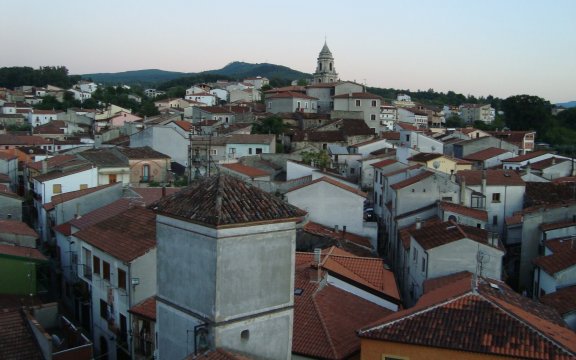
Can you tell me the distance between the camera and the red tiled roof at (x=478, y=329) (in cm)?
1380

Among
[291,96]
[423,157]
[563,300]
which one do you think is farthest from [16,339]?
[291,96]

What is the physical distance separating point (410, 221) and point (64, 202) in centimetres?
1763

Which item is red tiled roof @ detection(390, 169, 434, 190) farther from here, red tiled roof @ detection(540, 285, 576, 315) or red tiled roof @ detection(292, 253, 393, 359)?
red tiled roof @ detection(292, 253, 393, 359)

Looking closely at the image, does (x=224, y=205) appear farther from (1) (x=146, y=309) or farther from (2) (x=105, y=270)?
(2) (x=105, y=270)

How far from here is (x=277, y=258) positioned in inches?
477

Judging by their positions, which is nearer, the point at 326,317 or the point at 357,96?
the point at 326,317

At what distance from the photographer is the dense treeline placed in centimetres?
14850

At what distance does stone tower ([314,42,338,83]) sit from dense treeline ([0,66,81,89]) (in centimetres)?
7329

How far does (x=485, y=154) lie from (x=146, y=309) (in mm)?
43261

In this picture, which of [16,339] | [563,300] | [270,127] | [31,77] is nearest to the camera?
[16,339]

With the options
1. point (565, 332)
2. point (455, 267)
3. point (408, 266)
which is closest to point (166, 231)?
point (565, 332)

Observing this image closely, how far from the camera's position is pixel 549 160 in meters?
48.8

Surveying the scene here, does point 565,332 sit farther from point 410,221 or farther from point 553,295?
point 410,221

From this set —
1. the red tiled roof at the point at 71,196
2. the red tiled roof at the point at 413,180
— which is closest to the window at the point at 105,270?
the red tiled roof at the point at 71,196
